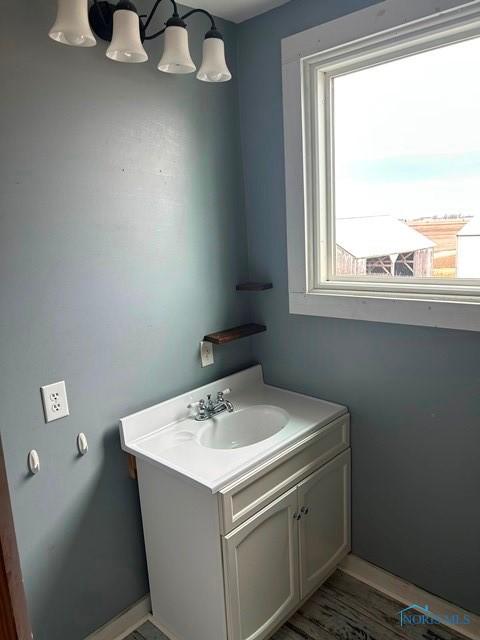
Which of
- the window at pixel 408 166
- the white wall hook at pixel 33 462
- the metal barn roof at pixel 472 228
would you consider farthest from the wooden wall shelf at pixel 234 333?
the metal barn roof at pixel 472 228

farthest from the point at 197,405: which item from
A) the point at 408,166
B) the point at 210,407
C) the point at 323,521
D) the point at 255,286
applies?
the point at 408,166

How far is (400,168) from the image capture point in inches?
65.7

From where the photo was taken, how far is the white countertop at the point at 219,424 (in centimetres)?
147

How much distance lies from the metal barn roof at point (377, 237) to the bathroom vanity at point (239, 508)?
65cm

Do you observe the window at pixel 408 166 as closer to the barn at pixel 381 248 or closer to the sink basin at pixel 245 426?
the barn at pixel 381 248

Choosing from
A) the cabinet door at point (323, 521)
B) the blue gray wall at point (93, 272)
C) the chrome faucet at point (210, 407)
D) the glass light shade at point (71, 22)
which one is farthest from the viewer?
the chrome faucet at point (210, 407)

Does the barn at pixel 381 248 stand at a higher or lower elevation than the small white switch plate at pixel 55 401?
higher

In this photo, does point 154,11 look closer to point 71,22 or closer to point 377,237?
point 71,22

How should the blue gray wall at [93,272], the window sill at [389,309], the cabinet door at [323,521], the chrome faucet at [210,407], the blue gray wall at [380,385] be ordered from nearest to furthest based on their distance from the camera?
the blue gray wall at [93,272] → the window sill at [389,309] → the blue gray wall at [380,385] → the cabinet door at [323,521] → the chrome faucet at [210,407]

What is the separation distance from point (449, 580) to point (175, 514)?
3.50 ft

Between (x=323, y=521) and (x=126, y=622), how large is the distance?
847 millimetres

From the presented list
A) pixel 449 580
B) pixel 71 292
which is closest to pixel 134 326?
pixel 71 292

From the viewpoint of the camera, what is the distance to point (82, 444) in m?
1.58

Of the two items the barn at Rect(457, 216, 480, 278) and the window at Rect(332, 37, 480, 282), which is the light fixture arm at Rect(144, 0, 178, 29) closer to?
the window at Rect(332, 37, 480, 282)
